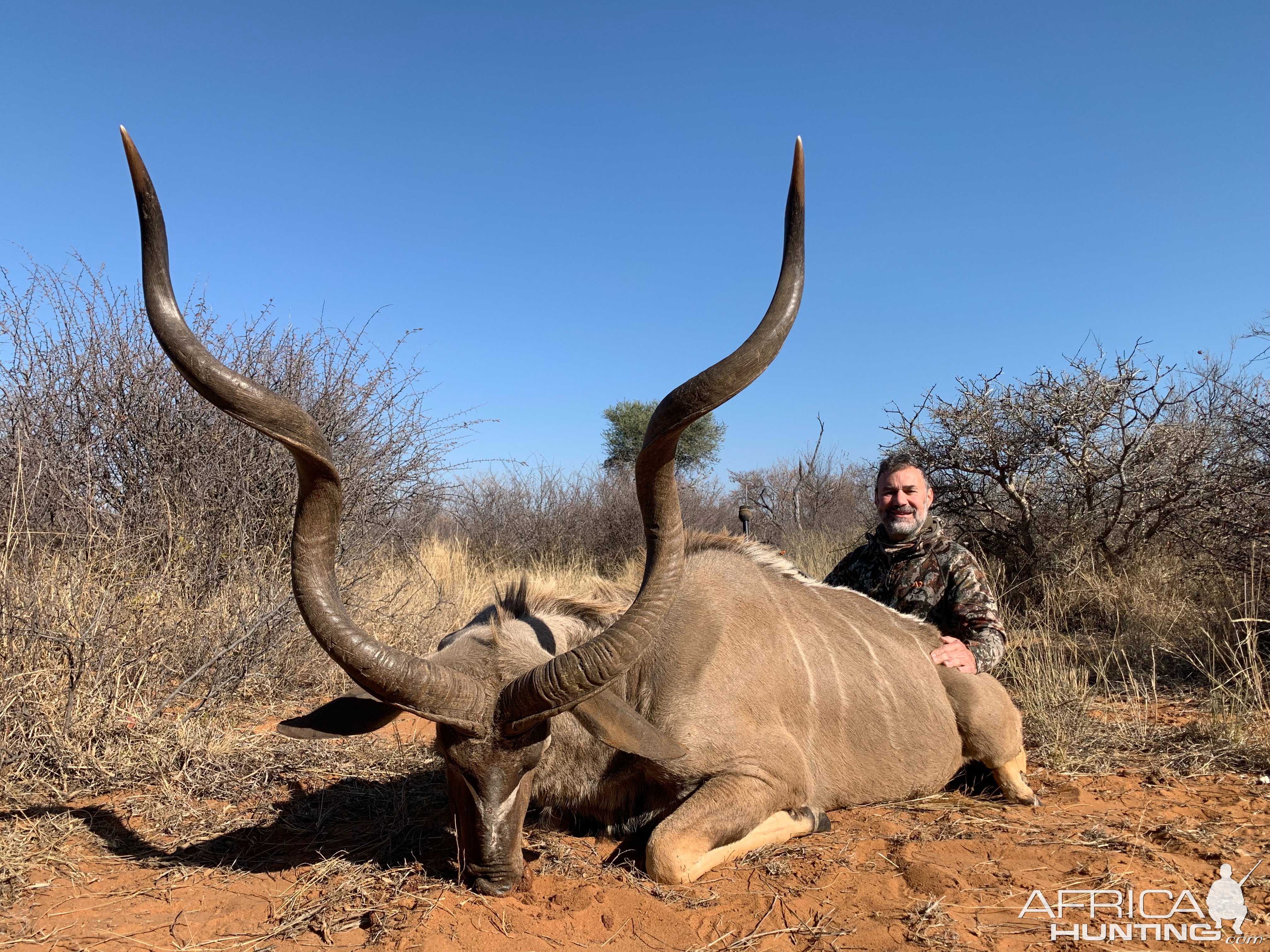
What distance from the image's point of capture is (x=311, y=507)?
2.67 m

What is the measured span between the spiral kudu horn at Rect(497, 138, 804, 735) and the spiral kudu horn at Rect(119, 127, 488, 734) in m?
0.24

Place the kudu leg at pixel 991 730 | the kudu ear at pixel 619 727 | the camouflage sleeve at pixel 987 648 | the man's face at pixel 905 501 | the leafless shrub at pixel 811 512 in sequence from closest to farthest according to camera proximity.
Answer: the kudu ear at pixel 619 727 → the kudu leg at pixel 991 730 → the camouflage sleeve at pixel 987 648 → the man's face at pixel 905 501 → the leafless shrub at pixel 811 512

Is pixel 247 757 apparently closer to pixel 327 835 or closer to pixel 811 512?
pixel 327 835

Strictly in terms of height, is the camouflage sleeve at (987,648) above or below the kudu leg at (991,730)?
above

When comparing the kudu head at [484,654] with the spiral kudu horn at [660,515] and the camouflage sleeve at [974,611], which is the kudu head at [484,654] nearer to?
the spiral kudu horn at [660,515]

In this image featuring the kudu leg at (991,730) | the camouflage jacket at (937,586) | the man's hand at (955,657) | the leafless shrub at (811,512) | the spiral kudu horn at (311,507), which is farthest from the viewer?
the leafless shrub at (811,512)

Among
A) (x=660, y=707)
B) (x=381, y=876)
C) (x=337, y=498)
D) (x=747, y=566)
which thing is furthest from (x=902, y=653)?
(x=337, y=498)

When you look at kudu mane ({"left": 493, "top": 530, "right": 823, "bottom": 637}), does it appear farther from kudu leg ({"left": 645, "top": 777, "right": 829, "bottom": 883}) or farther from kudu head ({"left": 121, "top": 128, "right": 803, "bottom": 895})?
kudu leg ({"left": 645, "top": 777, "right": 829, "bottom": 883})

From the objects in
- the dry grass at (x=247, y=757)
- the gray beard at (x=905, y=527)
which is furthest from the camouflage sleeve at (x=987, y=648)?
the gray beard at (x=905, y=527)

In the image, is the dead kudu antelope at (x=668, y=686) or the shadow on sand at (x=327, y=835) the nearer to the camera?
the dead kudu antelope at (x=668, y=686)

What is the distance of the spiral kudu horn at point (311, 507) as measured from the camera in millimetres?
2518

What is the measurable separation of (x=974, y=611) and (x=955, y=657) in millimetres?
510

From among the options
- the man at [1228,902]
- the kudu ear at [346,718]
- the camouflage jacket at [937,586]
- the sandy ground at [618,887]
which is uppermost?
the camouflage jacket at [937,586]

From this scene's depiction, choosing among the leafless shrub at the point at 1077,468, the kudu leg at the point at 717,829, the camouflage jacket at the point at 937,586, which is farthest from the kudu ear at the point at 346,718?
the leafless shrub at the point at 1077,468
